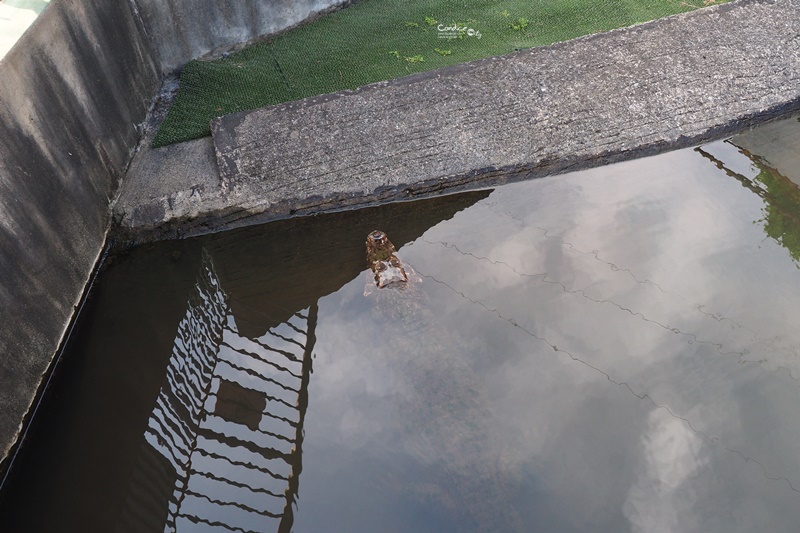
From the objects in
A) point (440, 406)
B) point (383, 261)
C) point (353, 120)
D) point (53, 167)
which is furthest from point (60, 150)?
point (440, 406)

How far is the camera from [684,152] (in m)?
4.71

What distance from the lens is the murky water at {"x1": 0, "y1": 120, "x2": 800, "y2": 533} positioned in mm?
2992

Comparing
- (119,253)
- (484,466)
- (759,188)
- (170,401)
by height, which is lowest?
(484,466)

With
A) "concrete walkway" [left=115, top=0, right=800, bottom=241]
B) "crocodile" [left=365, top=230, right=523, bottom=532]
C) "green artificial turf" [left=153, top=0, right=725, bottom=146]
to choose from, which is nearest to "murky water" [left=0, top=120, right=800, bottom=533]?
"crocodile" [left=365, top=230, right=523, bottom=532]

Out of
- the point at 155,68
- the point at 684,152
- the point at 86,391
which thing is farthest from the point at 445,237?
the point at 155,68

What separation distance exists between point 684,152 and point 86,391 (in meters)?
4.23

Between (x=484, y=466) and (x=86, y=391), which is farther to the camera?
(x=86, y=391)

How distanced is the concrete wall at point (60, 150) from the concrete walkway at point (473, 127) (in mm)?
337

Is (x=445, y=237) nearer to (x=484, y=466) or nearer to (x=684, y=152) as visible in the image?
(x=484, y=466)

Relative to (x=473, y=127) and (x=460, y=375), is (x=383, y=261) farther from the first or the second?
(x=473, y=127)

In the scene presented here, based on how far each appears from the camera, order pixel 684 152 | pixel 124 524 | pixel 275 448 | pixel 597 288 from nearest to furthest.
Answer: pixel 124 524, pixel 275 448, pixel 597 288, pixel 684 152

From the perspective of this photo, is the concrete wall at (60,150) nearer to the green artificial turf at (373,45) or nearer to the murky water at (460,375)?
the murky water at (460,375)

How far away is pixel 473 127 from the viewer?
4.59 meters

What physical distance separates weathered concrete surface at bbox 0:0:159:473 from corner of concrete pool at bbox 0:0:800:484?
0.01 metres
